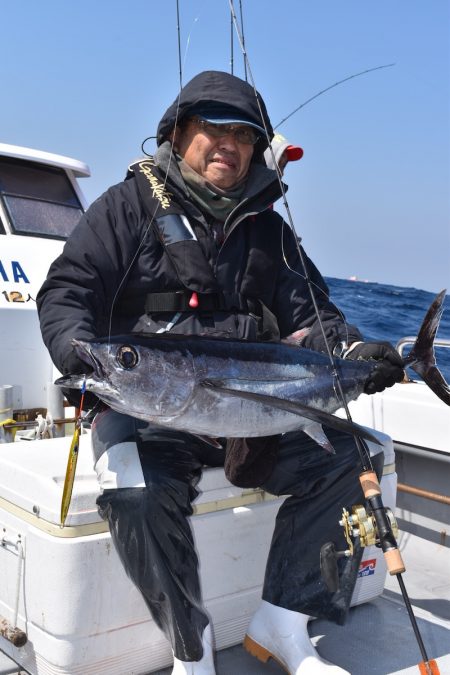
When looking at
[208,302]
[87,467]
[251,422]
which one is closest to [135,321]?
[208,302]

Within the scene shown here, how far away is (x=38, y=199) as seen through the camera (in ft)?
22.4

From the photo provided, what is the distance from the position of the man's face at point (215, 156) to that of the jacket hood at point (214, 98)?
0.08 meters

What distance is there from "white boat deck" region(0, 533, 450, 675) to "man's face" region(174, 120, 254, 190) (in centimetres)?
204

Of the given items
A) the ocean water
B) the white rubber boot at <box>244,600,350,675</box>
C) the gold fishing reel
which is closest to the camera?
the gold fishing reel

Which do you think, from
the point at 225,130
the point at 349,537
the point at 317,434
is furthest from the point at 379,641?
the point at 225,130

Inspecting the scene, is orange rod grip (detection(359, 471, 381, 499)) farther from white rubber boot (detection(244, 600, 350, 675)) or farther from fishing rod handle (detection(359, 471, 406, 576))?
white rubber boot (detection(244, 600, 350, 675))

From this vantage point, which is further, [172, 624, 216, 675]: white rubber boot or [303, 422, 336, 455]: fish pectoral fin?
[303, 422, 336, 455]: fish pectoral fin

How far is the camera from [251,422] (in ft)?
8.25

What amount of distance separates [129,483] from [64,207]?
4.88 m

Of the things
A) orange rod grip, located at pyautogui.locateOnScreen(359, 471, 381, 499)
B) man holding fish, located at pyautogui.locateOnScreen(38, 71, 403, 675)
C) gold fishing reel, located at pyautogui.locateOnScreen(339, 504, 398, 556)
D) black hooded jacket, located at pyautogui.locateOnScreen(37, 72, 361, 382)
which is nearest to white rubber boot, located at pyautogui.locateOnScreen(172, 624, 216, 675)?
man holding fish, located at pyautogui.locateOnScreen(38, 71, 403, 675)

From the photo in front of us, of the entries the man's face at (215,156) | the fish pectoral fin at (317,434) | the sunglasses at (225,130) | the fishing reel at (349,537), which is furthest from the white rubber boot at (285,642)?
the sunglasses at (225,130)

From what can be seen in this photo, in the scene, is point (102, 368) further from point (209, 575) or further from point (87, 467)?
point (209, 575)

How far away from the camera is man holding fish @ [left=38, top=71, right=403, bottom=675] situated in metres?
2.54

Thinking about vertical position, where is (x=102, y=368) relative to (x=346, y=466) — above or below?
above
